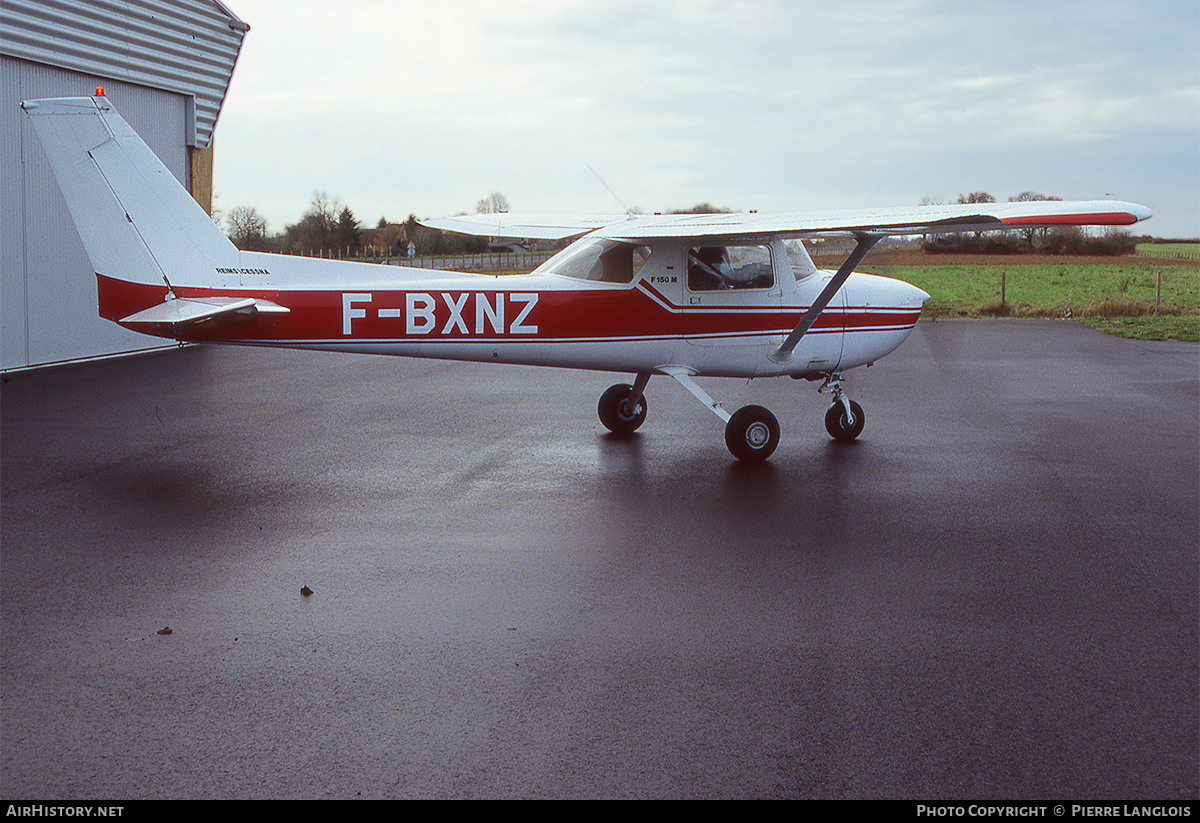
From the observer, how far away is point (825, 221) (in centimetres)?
838

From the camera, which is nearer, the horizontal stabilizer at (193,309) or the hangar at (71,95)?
the horizontal stabilizer at (193,309)

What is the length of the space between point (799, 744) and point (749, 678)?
61cm

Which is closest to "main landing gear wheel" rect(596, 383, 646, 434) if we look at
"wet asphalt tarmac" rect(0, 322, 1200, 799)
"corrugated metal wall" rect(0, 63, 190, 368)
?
"wet asphalt tarmac" rect(0, 322, 1200, 799)

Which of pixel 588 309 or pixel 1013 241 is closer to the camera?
pixel 588 309

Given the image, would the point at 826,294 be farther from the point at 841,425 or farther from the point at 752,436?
the point at 841,425

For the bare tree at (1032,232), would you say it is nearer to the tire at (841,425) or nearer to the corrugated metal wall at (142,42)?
the tire at (841,425)

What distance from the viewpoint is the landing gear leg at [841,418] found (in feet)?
32.0

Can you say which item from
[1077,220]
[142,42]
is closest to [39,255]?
[142,42]

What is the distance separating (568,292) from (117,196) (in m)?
3.66

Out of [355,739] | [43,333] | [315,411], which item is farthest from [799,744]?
[43,333]

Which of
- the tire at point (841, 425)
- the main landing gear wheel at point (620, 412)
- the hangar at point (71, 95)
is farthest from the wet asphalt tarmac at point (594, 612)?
the hangar at point (71, 95)

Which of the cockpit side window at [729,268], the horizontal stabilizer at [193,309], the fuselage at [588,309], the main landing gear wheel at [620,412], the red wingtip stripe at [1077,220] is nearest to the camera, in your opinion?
the red wingtip stripe at [1077,220]

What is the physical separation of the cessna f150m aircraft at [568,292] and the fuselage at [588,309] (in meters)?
0.01

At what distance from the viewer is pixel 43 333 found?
1561 centimetres
